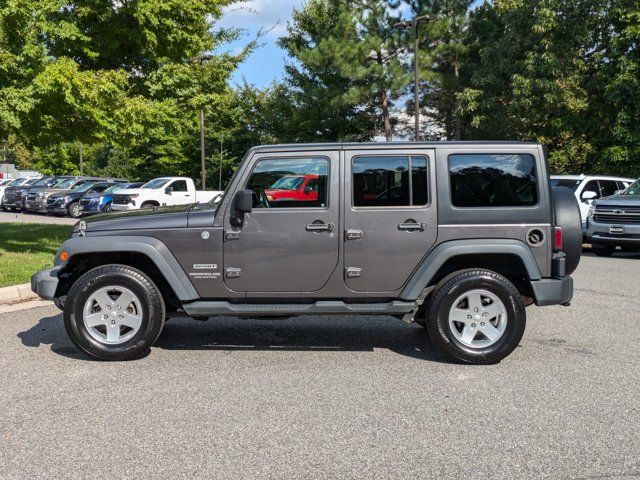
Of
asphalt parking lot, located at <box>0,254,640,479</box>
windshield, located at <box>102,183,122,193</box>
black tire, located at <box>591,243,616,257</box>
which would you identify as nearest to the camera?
asphalt parking lot, located at <box>0,254,640,479</box>

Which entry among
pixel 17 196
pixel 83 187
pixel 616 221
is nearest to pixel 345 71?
pixel 83 187

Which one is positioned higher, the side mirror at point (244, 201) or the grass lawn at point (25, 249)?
the side mirror at point (244, 201)

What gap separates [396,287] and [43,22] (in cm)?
814

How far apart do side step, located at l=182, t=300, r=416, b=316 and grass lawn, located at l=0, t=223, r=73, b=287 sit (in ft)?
14.4

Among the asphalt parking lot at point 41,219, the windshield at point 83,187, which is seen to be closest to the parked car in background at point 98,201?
the asphalt parking lot at point 41,219

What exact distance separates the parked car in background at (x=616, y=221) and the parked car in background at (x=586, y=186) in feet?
2.70

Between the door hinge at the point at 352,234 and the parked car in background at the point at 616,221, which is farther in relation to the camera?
the parked car in background at the point at 616,221

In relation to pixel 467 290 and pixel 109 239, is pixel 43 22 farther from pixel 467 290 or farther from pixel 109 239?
pixel 467 290

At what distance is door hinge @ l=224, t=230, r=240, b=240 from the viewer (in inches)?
211

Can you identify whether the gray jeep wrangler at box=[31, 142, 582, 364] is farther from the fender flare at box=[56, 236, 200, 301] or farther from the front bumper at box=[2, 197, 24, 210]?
the front bumper at box=[2, 197, 24, 210]

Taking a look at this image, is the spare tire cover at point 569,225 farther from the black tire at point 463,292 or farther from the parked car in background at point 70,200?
the parked car in background at point 70,200

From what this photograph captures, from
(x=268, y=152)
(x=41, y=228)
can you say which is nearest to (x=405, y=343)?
(x=268, y=152)

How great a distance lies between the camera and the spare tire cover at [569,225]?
18.1 ft

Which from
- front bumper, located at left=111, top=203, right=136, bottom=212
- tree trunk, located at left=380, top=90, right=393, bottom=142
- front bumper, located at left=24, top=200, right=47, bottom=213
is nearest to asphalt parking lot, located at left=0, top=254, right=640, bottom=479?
front bumper, located at left=111, top=203, right=136, bottom=212
